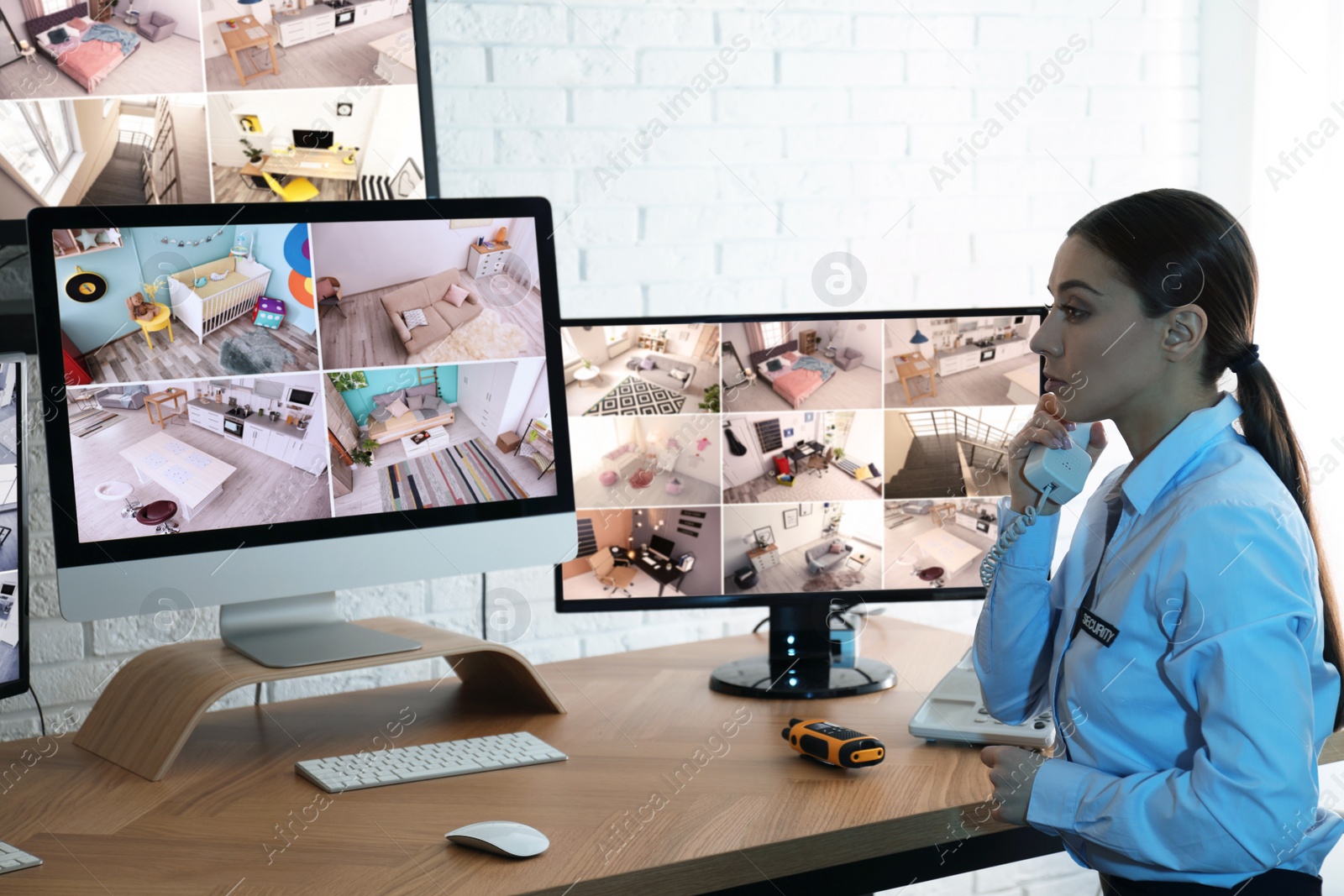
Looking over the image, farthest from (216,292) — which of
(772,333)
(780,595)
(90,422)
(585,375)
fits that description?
(780,595)

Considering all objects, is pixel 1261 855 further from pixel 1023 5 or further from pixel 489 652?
pixel 1023 5

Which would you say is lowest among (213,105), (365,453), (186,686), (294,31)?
(186,686)

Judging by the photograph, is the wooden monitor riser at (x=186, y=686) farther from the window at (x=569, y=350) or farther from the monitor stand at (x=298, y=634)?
the window at (x=569, y=350)

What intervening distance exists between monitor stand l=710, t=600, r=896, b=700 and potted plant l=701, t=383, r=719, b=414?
28 cm

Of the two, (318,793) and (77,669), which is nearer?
(318,793)

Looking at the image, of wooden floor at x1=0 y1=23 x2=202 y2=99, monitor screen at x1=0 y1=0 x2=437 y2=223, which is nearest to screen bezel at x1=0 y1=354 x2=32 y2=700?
monitor screen at x1=0 y1=0 x2=437 y2=223

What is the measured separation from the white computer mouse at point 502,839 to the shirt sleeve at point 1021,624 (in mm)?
527

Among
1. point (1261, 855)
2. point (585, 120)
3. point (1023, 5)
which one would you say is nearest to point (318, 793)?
point (1261, 855)

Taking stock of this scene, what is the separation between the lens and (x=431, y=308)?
50.4 inches

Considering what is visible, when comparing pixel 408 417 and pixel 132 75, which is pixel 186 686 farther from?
pixel 132 75

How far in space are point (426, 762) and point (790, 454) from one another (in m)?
0.56

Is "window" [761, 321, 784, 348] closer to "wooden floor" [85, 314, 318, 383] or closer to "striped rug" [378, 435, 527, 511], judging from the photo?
"striped rug" [378, 435, 527, 511]

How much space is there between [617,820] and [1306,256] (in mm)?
1729

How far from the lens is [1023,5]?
2.16m
